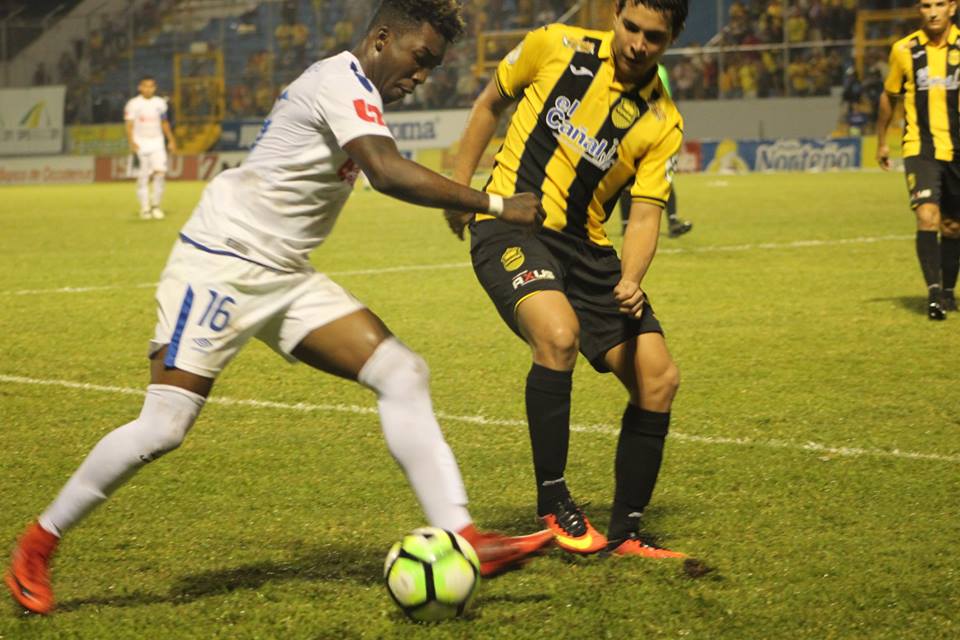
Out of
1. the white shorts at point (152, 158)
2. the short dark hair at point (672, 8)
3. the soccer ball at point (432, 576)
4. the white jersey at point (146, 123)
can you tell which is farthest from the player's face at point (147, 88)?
the soccer ball at point (432, 576)

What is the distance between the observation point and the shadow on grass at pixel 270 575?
407cm

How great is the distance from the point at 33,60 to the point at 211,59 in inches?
250

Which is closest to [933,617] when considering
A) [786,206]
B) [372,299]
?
[372,299]

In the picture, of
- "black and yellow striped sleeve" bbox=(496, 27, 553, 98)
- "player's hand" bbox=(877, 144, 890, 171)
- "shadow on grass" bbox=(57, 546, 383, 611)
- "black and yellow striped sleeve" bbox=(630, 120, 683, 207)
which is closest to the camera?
"shadow on grass" bbox=(57, 546, 383, 611)

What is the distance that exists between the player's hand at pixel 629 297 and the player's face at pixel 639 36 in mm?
735

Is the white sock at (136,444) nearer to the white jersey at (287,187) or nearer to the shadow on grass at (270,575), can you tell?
the shadow on grass at (270,575)

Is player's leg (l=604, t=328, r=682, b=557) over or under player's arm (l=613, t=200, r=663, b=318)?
under

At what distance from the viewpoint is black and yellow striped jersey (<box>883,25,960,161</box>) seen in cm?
982

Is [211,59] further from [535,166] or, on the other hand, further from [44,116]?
[535,166]

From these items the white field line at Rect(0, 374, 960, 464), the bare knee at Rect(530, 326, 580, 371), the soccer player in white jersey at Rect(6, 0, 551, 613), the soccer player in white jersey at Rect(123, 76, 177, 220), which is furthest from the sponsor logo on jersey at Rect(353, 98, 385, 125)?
the soccer player in white jersey at Rect(123, 76, 177, 220)

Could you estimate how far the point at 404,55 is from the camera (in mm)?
3953

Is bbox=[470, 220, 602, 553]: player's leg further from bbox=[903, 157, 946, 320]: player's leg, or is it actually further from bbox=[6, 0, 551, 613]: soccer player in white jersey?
bbox=[903, 157, 946, 320]: player's leg

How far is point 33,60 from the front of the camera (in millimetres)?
40906

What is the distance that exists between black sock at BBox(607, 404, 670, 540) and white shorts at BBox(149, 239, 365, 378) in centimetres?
113
